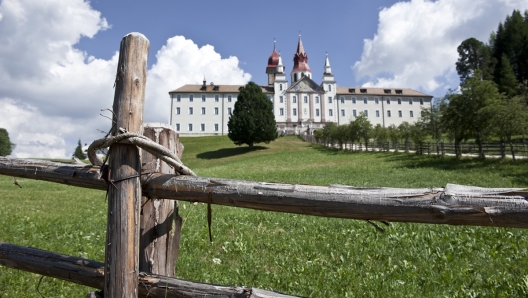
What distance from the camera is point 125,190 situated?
231 cm

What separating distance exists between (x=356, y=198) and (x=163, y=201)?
145 centimetres

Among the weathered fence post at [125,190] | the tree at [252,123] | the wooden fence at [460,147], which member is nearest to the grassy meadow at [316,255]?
the weathered fence post at [125,190]

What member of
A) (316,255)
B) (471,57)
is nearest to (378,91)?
(471,57)

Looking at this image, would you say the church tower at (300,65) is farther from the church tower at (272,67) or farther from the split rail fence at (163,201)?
the split rail fence at (163,201)

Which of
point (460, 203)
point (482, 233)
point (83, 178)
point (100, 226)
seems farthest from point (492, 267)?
point (100, 226)

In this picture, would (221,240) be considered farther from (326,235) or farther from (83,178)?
(83,178)

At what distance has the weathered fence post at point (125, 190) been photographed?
7.51 ft

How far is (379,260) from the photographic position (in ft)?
17.6

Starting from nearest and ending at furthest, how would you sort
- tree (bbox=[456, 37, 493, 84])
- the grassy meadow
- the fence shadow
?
1. the grassy meadow
2. the fence shadow
3. tree (bbox=[456, 37, 493, 84])

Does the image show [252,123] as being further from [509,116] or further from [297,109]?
[509,116]

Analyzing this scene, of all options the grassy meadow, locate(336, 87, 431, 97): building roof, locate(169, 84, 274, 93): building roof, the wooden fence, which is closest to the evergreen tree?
locate(336, 87, 431, 97): building roof

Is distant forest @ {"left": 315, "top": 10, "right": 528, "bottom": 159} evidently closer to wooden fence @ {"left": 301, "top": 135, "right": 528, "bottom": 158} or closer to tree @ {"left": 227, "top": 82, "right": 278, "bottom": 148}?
wooden fence @ {"left": 301, "top": 135, "right": 528, "bottom": 158}

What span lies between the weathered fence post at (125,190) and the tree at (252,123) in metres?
57.6

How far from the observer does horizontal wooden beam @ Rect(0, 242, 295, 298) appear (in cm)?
226
